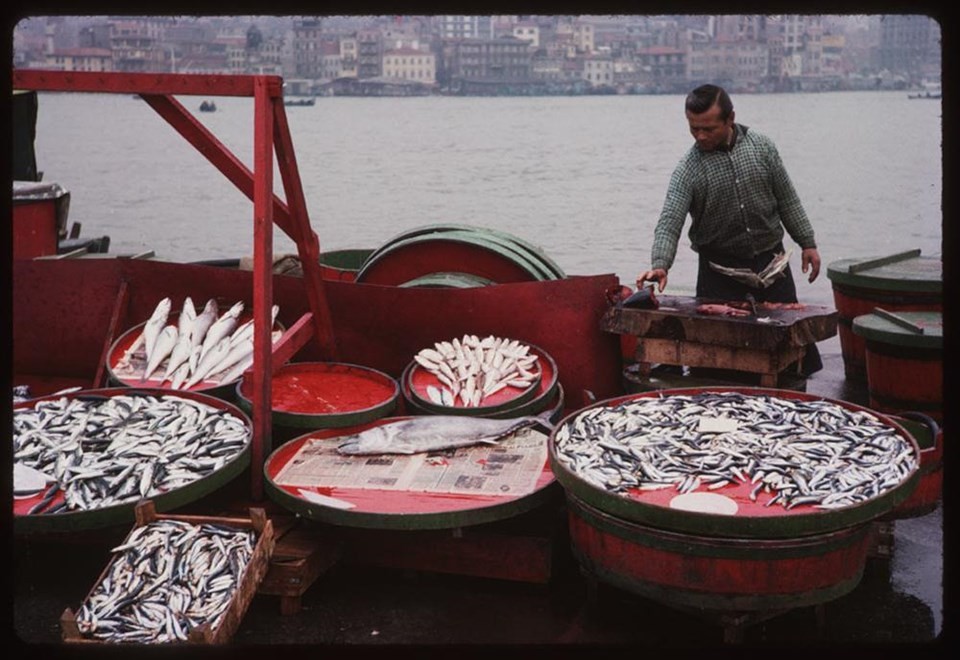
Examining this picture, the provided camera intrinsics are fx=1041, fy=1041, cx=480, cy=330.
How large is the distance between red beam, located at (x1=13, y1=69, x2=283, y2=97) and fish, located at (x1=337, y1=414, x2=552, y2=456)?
1.95 m

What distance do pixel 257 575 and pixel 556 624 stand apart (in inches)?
56.5

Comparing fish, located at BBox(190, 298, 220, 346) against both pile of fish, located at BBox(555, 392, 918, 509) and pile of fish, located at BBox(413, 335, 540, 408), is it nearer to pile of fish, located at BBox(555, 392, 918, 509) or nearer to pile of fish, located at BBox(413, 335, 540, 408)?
pile of fish, located at BBox(413, 335, 540, 408)

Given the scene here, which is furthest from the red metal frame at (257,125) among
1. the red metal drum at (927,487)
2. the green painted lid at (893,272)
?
the green painted lid at (893,272)

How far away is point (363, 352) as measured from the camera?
7.18 metres

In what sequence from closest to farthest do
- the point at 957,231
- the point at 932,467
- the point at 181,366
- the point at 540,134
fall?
the point at 957,231 < the point at 932,467 < the point at 181,366 < the point at 540,134

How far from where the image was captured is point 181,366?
662 centimetres

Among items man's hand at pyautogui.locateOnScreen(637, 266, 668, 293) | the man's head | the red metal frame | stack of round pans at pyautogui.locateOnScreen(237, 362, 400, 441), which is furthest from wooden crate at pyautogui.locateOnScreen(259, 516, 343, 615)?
the man's head

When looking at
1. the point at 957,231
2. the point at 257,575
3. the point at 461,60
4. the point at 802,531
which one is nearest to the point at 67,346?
the point at 257,575

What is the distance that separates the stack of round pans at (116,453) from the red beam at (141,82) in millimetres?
1756

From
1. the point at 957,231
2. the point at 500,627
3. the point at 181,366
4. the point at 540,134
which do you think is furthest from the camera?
the point at 540,134

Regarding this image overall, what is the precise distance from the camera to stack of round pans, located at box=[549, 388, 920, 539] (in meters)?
4.32

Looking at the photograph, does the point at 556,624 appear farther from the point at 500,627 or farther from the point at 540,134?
the point at 540,134

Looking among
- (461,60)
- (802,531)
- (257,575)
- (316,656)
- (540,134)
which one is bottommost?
(316,656)

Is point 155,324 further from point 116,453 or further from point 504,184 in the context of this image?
point 504,184
